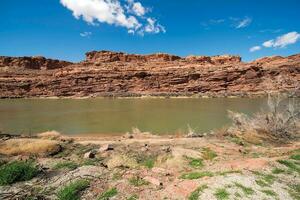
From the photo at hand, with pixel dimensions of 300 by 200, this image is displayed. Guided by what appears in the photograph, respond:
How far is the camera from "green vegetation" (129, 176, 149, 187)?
310 inches

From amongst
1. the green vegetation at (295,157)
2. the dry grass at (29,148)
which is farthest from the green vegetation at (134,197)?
the green vegetation at (295,157)

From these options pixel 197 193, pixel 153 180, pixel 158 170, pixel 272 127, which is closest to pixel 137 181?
pixel 153 180

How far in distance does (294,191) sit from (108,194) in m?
4.59

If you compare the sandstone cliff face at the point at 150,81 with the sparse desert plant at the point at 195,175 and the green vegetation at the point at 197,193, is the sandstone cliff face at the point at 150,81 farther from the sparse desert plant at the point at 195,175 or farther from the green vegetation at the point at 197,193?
the green vegetation at the point at 197,193

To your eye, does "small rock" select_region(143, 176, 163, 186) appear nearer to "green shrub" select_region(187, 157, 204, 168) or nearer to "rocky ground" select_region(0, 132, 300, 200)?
"rocky ground" select_region(0, 132, 300, 200)

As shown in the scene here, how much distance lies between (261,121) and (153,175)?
32.1ft

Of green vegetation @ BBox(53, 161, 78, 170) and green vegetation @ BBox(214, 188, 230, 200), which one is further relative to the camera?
green vegetation @ BBox(53, 161, 78, 170)

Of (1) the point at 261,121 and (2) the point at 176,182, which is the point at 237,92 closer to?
(1) the point at 261,121

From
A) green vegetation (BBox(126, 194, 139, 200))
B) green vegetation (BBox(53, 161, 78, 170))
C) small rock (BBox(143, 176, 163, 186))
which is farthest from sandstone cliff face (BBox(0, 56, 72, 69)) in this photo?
green vegetation (BBox(126, 194, 139, 200))

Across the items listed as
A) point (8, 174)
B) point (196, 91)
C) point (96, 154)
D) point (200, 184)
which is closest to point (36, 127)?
point (96, 154)

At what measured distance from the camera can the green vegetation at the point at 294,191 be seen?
707 centimetres

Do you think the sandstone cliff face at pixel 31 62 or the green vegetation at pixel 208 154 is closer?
the green vegetation at pixel 208 154

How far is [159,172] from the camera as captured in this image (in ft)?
29.1

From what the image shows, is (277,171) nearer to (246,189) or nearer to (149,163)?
(246,189)
